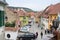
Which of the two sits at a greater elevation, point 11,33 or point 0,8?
point 0,8

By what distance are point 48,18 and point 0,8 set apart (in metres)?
36.3

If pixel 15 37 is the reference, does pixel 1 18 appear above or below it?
above

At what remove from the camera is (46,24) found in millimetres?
55000

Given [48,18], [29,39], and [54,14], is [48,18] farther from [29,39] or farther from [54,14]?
[29,39]

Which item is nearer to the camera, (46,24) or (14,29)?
(14,29)

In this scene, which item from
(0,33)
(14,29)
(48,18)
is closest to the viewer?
(0,33)

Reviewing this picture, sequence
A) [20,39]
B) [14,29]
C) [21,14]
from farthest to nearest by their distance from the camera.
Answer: [21,14]
[20,39]
[14,29]

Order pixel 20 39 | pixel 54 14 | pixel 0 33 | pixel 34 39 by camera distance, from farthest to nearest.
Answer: pixel 54 14 < pixel 34 39 < pixel 20 39 < pixel 0 33

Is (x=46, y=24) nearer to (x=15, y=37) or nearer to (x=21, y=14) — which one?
(x=21, y=14)

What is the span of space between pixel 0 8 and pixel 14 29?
9.52 m

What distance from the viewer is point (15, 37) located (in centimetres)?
3092

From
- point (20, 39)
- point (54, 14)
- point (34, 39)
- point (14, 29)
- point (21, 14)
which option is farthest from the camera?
point (21, 14)

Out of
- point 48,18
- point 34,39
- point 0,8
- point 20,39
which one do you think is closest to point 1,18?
point 0,8

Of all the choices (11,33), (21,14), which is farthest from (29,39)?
(21,14)
